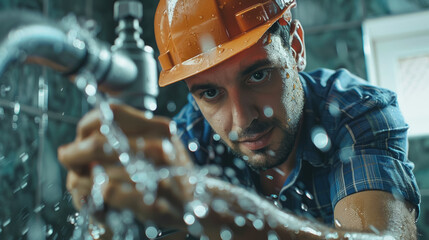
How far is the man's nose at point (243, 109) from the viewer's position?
598mm

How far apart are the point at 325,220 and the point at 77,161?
0.54 m

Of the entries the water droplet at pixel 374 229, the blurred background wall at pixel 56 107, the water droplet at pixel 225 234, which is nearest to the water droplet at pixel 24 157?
the blurred background wall at pixel 56 107

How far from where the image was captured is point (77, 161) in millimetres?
345

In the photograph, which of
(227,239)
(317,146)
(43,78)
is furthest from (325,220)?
(43,78)

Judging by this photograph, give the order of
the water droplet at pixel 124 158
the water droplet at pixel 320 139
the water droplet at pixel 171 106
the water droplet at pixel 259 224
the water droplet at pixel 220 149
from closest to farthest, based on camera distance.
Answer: the water droplet at pixel 124 158, the water droplet at pixel 259 224, the water droplet at pixel 320 139, the water droplet at pixel 220 149, the water droplet at pixel 171 106

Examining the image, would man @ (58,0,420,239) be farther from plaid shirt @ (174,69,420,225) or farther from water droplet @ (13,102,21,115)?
water droplet @ (13,102,21,115)

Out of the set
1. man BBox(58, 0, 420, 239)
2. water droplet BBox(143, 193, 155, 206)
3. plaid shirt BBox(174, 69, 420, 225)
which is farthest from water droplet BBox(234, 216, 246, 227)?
plaid shirt BBox(174, 69, 420, 225)

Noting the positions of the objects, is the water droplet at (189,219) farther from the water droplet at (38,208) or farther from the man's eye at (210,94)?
the water droplet at (38,208)

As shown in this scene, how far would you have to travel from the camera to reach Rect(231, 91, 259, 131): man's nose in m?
0.60

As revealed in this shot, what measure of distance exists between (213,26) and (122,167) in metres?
0.33

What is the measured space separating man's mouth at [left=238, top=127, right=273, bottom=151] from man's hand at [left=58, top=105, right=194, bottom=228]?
0.27 m

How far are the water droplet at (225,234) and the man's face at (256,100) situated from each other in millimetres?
209

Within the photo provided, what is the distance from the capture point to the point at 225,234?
1.40 ft

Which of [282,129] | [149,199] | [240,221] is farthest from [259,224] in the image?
[282,129]
